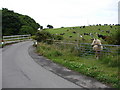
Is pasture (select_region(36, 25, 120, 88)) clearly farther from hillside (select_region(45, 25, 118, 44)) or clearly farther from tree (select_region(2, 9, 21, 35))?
tree (select_region(2, 9, 21, 35))

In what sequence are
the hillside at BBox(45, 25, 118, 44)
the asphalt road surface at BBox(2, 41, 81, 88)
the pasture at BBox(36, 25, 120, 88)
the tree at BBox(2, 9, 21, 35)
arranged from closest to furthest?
the asphalt road surface at BBox(2, 41, 81, 88)
the pasture at BBox(36, 25, 120, 88)
the hillside at BBox(45, 25, 118, 44)
the tree at BBox(2, 9, 21, 35)

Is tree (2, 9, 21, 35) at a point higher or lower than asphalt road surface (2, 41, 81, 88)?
higher

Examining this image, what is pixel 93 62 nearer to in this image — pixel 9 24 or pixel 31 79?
pixel 31 79

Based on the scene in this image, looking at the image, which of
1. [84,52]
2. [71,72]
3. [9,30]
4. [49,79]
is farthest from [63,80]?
[9,30]

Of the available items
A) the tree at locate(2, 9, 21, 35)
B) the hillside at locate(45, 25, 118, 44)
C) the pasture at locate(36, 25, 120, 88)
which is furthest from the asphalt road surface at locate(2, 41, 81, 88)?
the tree at locate(2, 9, 21, 35)

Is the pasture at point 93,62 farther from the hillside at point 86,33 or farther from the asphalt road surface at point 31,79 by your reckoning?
the hillside at point 86,33

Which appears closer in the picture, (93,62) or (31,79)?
(31,79)

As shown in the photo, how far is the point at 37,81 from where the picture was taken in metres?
7.77

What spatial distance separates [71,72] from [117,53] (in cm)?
323

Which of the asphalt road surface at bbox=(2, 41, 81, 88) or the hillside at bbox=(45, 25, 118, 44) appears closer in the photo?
the asphalt road surface at bbox=(2, 41, 81, 88)

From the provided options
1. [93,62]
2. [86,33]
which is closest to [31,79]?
[93,62]

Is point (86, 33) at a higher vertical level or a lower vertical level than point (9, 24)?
lower

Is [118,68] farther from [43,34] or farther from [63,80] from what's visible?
[43,34]

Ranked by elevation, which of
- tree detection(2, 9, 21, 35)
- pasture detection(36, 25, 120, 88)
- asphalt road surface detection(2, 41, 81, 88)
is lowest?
asphalt road surface detection(2, 41, 81, 88)
